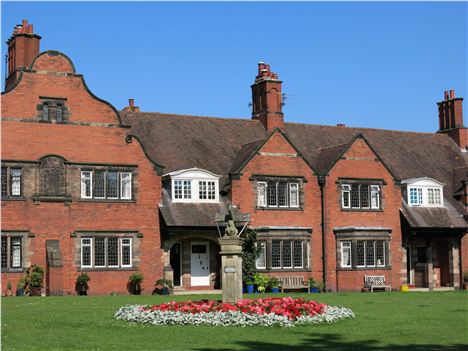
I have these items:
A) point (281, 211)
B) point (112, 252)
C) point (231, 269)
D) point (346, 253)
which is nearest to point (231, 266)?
point (231, 269)

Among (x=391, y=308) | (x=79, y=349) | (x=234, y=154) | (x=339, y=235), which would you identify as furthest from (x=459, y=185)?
(x=79, y=349)

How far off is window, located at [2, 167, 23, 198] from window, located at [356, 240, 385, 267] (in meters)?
18.9

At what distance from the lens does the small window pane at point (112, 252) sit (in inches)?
1585

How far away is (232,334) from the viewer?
1948cm

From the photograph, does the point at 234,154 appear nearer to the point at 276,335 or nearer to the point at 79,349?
the point at 276,335

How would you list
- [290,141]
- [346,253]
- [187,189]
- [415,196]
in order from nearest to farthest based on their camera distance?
[187,189], [290,141], [346,253], [415,196]

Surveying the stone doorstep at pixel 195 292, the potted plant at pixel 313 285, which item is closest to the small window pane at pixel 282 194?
Answer: the potted plant at pixel 313 285

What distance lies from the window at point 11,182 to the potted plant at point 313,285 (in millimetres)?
16027

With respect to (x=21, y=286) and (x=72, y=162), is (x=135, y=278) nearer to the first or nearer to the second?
(x=21, y=286)

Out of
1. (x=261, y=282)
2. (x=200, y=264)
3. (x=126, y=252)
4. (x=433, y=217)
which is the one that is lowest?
(x=261, y=282)

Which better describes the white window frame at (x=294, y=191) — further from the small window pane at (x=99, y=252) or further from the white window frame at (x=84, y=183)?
the white window frame at (x=84, y=183)

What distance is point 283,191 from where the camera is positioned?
44.5 meters

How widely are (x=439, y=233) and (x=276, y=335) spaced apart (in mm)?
30231

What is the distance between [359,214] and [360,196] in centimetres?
110
